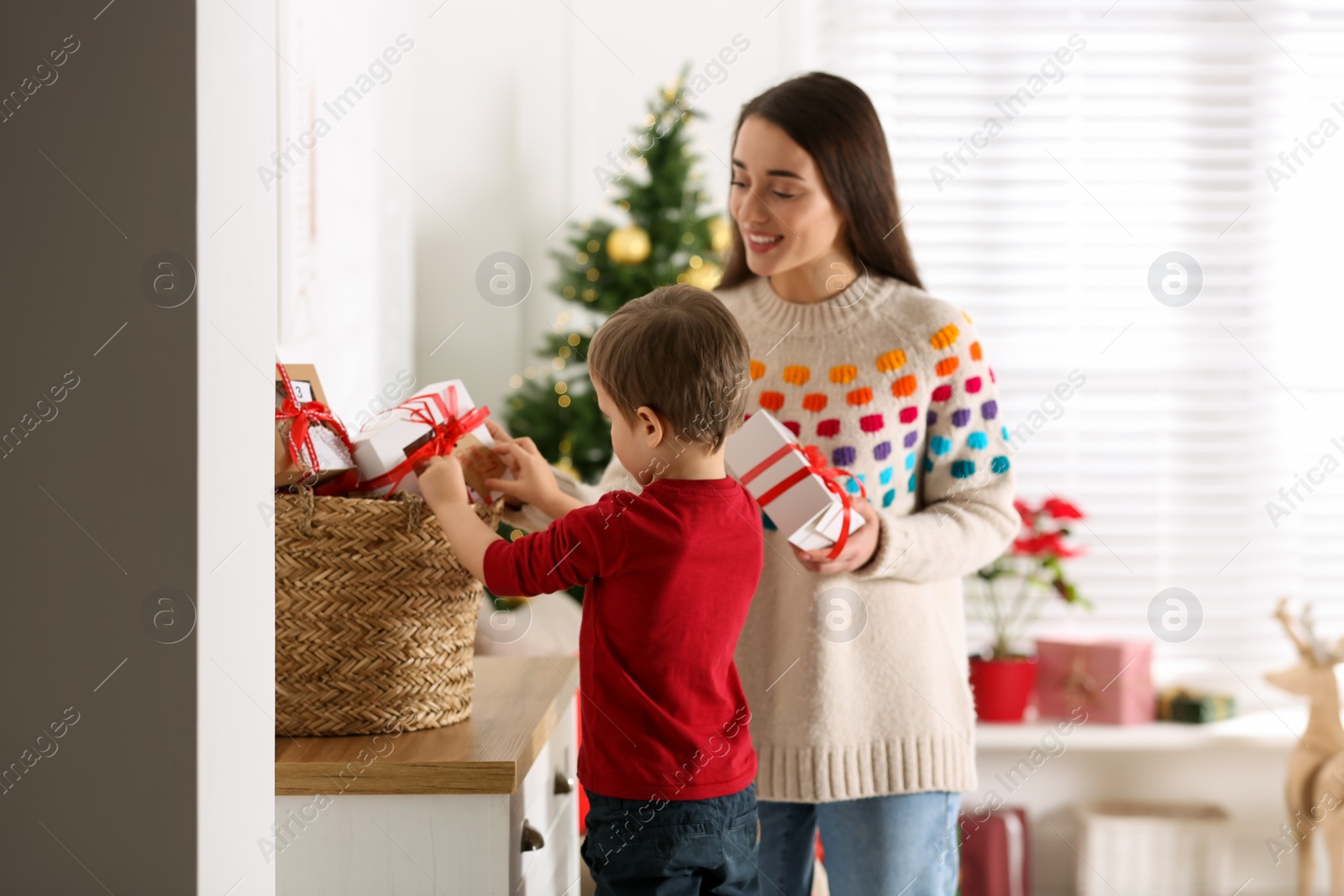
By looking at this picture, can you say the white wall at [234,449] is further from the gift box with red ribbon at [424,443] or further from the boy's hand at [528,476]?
the boy's hand at [528,476]

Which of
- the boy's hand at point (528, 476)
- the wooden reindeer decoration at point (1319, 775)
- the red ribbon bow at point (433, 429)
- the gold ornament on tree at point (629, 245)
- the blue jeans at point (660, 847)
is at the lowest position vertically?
the wooden reindeer decoration at point (1319, 775)

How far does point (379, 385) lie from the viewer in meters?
2.85

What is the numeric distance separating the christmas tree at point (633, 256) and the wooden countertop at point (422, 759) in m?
1.68

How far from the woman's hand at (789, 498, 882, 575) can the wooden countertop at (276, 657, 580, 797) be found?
1.11 feet

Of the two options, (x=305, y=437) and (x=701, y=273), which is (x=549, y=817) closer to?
Answer: (x=305, y=437)

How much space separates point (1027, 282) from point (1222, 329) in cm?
54

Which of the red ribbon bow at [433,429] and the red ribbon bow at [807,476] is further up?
the red ribbon bow at [433,429]

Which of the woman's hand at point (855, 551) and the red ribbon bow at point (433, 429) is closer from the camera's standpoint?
the red ribbon bow at point (433, 429)

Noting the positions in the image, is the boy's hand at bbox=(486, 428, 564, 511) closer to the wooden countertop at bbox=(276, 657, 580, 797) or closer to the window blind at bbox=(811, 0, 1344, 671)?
the wooden countertop at bbox=(276, 657, 580, 797)

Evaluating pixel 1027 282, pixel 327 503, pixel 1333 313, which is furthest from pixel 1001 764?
pixel 327 503

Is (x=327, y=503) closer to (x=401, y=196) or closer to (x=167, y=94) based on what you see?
(x=167, y=94)

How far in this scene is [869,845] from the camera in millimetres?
1314

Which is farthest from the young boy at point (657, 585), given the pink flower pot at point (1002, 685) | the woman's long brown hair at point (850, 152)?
the pink flower pot at point (1002, 685)

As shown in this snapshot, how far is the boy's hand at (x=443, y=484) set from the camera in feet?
3.59
